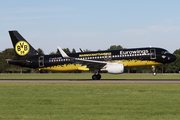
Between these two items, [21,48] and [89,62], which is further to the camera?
[21,48]

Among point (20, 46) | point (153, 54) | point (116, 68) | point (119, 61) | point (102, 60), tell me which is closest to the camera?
point (116, 68)

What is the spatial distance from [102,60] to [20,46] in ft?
46.7

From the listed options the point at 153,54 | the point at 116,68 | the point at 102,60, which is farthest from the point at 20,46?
the point at 153,54

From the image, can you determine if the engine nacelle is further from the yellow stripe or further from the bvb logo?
the bvb logo

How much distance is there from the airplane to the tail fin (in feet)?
0.56

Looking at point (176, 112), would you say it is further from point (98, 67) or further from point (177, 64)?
point (177, 64)

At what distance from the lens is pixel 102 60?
39.0 metres

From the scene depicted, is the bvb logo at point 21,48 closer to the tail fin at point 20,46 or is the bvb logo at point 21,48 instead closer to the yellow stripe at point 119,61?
the tail fin at point 20,46

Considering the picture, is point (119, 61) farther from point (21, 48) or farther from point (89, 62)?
point (21, 48)

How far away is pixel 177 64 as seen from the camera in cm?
12631

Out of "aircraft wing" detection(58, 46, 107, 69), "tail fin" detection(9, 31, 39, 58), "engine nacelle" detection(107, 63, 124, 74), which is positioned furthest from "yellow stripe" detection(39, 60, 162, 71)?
"tail fin" detection(9, 31, 39, 58)

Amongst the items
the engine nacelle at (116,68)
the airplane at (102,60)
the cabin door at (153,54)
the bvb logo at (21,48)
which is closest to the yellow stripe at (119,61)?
the airplane at (102,60)

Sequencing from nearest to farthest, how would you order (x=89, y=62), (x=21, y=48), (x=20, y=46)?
(x=89, y=62) < (x=21, y=48) < (x=20, y=46)

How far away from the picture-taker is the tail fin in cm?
4256
